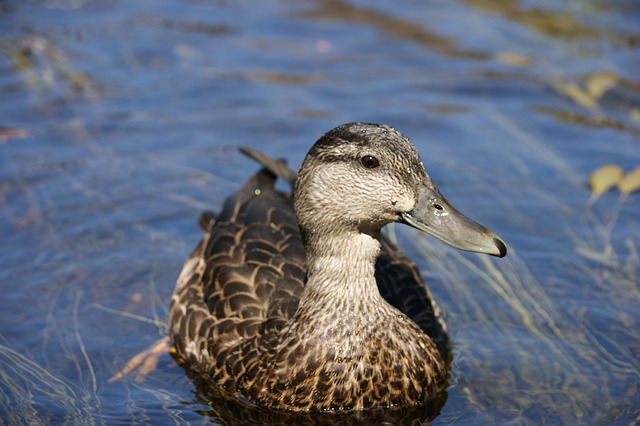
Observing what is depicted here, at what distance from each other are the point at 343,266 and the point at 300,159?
3.39 meters

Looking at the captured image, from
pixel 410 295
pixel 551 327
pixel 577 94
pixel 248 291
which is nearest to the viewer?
pixel 248 291

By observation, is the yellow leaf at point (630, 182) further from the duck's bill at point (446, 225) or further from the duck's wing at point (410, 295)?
the duck's bill at point (446, 225)

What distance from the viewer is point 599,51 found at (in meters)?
10.7

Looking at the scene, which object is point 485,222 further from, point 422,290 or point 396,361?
point 396,361

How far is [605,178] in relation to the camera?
8.21m

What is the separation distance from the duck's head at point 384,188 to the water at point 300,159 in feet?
3.87

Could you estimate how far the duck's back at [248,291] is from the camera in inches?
230

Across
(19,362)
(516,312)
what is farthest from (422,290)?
(19,362)

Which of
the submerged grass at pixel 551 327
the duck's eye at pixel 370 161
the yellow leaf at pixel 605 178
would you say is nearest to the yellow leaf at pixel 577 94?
the yellow leaf at pixel 605 178

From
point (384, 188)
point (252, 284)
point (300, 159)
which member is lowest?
point (300, 159)

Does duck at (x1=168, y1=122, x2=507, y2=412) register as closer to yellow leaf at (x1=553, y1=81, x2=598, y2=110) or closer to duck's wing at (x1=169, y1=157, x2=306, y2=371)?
duck's wing at (x1=169, y1=157, x2=306, y2=371)

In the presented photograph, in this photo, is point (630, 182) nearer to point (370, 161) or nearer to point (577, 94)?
point (577, 94)

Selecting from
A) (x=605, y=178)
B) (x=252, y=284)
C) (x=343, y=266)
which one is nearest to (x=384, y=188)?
(x=343, y=266)

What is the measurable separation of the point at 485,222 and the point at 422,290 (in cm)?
165
